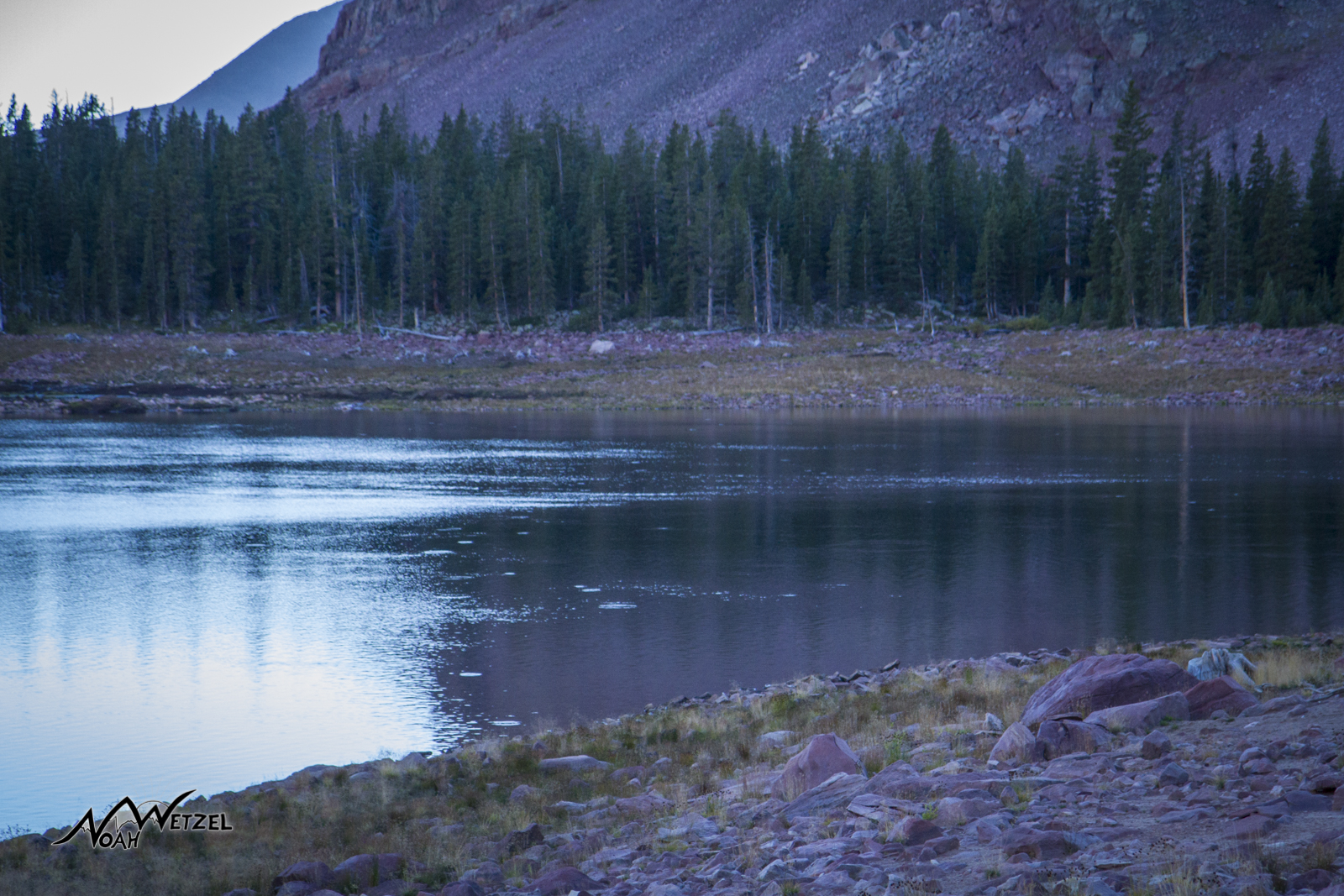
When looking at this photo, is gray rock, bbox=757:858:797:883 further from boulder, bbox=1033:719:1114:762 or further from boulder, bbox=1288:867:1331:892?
boulder, bbox=1033:719:1114:762

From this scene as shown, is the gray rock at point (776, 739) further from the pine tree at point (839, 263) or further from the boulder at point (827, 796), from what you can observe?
the pine tree at point (839, 263)

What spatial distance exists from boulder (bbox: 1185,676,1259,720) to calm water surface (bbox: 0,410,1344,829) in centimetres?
593

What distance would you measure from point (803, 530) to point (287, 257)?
3279 inches

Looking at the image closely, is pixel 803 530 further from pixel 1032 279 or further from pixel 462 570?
pixel 1032 279

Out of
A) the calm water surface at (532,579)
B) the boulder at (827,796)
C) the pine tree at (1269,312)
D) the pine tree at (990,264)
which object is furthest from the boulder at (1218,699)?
the pine tree at (990,264)

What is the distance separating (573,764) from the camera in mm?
10359

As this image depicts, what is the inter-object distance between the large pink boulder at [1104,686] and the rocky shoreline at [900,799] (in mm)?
20

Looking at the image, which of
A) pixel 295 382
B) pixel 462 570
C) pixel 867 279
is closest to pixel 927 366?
pixel 867 279

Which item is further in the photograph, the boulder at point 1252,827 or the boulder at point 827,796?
the boulder at point 827,796

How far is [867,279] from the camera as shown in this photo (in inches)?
4067

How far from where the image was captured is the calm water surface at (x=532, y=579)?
521 inches

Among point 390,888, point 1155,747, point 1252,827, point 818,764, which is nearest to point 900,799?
point 818,764

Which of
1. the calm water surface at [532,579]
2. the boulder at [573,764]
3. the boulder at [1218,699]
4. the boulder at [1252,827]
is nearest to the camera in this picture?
the boulder at [1252,827]

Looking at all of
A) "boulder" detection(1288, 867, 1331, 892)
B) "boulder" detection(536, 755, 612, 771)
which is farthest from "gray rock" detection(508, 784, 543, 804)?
"boulder" detection(1288, 867, 1331, 892)
